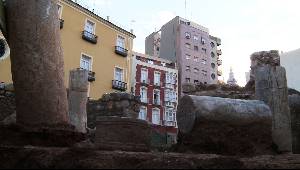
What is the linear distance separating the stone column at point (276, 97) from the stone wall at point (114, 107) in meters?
7.46

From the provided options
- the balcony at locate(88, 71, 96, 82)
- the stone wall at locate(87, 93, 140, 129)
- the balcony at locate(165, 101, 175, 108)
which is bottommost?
the stone wall at locate(87, 93, 140, 129)

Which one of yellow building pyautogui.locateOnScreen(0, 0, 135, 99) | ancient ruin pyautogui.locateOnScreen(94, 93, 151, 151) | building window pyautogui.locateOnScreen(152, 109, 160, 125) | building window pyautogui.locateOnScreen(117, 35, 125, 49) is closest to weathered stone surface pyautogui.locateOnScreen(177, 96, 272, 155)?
ancient ruin pyautogui.locateOnScreen(94, 93, 151, 151)

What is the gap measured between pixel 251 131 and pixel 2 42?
21816mm

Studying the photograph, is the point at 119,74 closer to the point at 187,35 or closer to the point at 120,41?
the point at 120,41

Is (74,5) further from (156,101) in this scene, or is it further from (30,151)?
(30,151)

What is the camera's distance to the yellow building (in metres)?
28.4

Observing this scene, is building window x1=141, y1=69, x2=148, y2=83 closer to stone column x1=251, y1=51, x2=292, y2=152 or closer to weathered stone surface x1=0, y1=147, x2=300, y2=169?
stone column x1=251, y1=51, x2=292, y2=152

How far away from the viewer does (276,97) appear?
20.5 ft

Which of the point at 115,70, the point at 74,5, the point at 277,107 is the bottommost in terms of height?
the point at 277,107

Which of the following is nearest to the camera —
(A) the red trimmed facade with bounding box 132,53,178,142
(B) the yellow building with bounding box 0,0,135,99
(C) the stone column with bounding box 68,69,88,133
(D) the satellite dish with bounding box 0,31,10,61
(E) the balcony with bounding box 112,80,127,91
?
(C) the stone column with bounding box 68,69,88,133

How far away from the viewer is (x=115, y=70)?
32.2 m

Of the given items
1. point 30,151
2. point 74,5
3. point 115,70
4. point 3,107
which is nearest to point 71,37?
point 74,5

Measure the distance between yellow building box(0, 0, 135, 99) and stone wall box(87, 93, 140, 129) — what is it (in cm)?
1329

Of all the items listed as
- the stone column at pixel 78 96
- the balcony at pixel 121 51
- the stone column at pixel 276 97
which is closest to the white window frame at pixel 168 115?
the balcony at pixel 121 51
